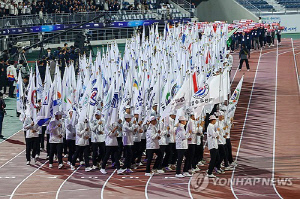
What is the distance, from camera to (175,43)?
3569cm

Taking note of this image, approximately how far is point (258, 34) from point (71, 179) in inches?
1387

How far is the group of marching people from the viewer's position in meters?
20.9

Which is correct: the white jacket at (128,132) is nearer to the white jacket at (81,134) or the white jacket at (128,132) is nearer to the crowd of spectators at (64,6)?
the white jacket at (81,134)

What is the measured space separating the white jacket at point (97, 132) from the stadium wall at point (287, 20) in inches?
1841

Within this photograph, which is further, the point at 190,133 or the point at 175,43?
the point at 175,43

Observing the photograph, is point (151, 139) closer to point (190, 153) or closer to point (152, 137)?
point (152, 137)

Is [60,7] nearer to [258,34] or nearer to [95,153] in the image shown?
[258,34]

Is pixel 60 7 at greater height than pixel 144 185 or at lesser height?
greater

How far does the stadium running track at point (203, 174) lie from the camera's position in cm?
1917

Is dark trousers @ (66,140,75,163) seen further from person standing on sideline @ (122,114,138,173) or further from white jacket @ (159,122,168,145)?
white jacket @ (159,122,168,145)

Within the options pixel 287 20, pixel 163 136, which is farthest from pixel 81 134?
pixel 287 20

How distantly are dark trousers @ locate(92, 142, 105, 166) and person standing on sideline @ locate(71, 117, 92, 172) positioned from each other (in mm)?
190

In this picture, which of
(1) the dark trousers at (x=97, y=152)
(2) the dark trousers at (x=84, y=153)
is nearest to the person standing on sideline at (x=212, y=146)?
(1) the dark trousers at (x=97, y=152)

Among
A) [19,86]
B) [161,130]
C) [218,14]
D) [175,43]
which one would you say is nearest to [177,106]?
[161,130]
